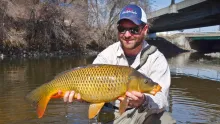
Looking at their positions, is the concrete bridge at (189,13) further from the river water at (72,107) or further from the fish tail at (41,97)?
the fish tail at (41,97)

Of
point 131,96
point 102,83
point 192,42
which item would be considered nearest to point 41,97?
point 102,83

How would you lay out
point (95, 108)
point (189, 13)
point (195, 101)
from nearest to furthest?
point (95, 108), point (195, 101), point (189, 13)

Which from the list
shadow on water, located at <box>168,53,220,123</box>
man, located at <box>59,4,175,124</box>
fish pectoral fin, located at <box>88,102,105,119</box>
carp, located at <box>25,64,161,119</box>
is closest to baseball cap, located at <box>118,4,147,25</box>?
man, located at <box>59,4,175,124</box>

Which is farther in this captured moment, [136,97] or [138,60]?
[138,60]

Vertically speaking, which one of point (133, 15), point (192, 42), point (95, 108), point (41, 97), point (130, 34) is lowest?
point (95, 108)

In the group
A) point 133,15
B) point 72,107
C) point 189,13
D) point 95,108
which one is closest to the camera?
point 95,108

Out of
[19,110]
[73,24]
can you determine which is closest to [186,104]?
[19,110]

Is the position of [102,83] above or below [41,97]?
above

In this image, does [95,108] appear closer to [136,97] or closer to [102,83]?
[102,83]

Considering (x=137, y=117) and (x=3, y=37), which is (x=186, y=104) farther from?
(x=3, y=37)
